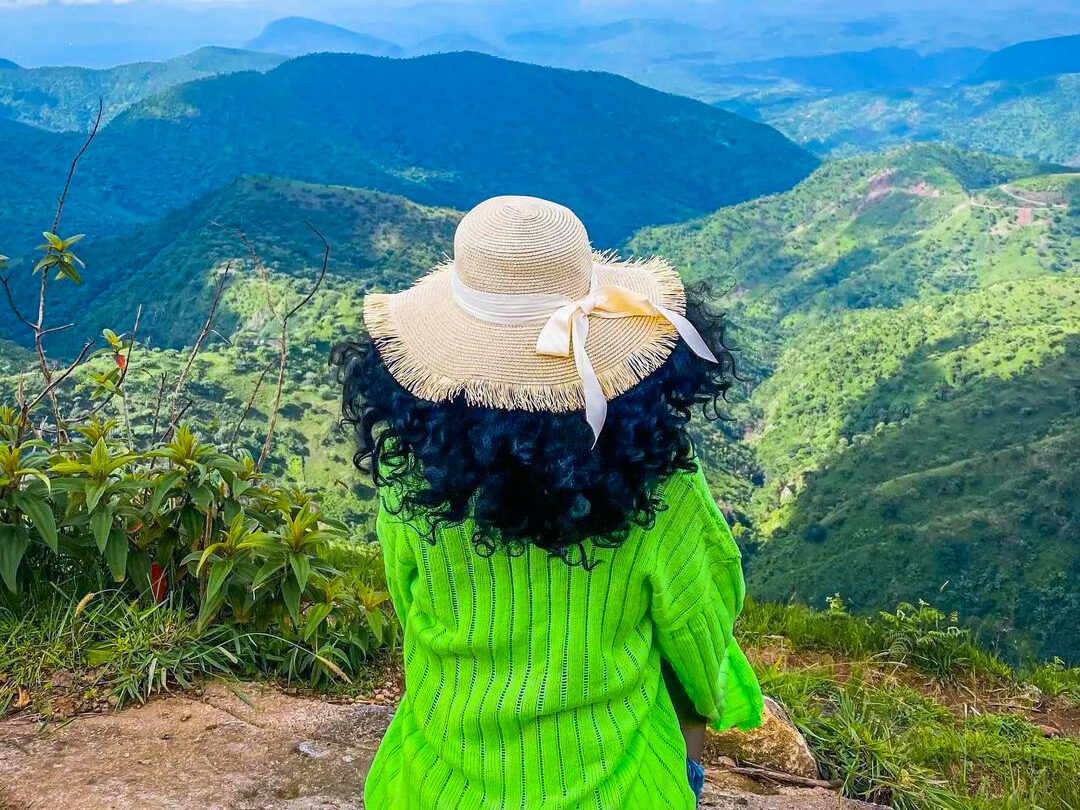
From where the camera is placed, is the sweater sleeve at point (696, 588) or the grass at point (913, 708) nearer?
the sweater sleeve at point (696, 588)

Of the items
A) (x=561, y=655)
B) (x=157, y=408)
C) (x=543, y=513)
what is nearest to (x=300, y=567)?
(x=157, y=408)

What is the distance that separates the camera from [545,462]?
51.6 inches

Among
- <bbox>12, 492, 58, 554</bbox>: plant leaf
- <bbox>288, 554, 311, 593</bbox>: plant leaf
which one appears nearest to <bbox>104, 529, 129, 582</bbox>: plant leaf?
<bbox>12, 492, 58, 554</bbox>: plant leaf

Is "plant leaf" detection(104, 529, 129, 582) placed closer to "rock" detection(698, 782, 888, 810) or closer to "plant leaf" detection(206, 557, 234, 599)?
"plant leaf" detection(206, 557, 234, 599)

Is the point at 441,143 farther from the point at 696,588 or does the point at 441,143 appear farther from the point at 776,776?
the point at 696,588

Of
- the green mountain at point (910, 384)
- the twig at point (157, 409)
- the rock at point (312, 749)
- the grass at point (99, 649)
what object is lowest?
the green mountain at point (910, 384)

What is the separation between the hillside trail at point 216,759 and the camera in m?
2.30

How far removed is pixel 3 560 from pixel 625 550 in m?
2.17

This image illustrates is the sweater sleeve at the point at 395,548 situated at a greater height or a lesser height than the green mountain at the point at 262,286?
greater

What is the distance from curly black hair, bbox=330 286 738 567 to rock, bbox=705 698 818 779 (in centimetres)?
176

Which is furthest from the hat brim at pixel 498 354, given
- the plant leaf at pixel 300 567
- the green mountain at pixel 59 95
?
the green mountain at pixel 59 95

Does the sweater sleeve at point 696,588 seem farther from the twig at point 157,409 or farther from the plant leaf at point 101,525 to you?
A: the twig at point 157,409

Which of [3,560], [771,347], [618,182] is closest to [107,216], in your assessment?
[618,182]

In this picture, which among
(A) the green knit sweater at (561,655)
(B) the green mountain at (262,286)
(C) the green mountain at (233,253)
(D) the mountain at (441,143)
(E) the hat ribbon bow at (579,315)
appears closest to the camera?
(E) the hat ribbon bow at (579,315)
